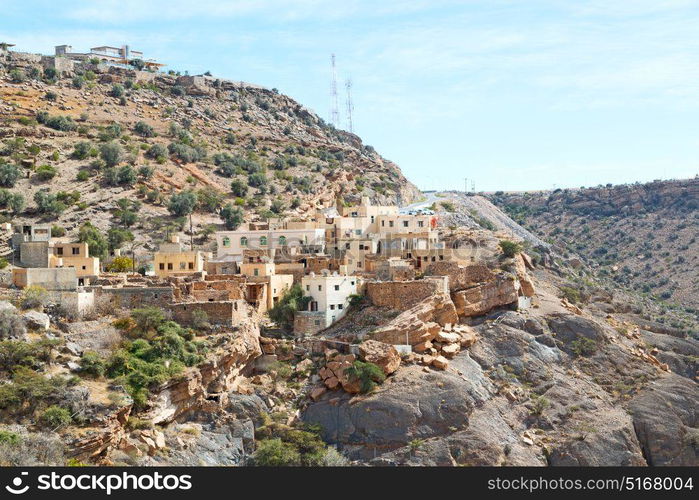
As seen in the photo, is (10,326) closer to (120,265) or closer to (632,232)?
(120,265)

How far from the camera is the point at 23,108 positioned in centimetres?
8144

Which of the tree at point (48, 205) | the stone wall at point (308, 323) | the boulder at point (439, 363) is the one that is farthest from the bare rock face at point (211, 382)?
the tree at point (48, 205)

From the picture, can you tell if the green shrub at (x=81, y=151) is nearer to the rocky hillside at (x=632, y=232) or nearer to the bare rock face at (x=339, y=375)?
the bare rock face at (x=339, y=375)

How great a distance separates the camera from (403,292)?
157 feet

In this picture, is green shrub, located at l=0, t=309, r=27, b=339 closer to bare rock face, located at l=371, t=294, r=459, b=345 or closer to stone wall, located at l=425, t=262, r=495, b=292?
bare rock face, located at l=371, t=294, r=459, b=345

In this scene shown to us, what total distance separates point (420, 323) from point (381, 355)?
2829 millimetres

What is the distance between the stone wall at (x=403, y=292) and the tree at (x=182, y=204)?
76.6ft

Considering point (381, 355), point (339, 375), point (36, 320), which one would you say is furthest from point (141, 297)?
point (381, 355)

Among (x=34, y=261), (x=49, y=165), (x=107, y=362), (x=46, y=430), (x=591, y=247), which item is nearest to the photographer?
(x=46, y=430)

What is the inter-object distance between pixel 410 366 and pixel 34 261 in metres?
17.3

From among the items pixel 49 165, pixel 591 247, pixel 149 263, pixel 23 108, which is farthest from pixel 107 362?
pixel 591 247

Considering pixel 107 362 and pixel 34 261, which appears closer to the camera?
pixel 107 362
